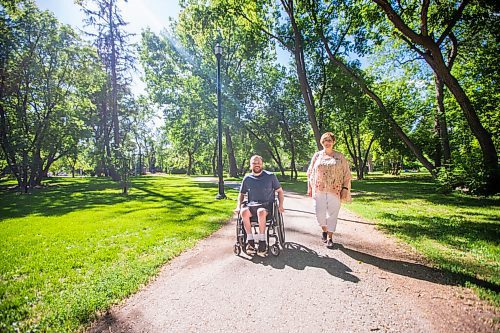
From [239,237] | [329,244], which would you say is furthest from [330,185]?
[239,237]

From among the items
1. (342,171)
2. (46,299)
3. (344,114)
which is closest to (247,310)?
(46,299)

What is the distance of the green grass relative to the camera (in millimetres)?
2627

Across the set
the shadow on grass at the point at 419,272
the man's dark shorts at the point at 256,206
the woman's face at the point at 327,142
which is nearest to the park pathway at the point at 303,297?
the shadow on grass at the point at 419,272

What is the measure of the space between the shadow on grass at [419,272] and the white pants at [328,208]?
55 cm

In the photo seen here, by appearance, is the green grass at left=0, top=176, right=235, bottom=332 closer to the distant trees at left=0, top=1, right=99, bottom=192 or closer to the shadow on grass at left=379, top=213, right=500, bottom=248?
the shadow on grass at left=379, top=213, right=500, bottom=248

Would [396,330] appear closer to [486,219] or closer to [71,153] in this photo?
[486,219]

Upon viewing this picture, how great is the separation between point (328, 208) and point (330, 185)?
43 centimetres

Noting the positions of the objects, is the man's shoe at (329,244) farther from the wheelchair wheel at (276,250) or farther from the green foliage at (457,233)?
the green foliage at (457,233)

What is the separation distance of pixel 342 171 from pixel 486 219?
197 inches

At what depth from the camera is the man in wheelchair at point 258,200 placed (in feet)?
12.6

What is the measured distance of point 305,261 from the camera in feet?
12.1

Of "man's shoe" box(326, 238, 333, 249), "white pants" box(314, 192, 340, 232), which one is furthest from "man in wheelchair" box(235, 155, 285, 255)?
"man's shoe" box(326, 238, 333, 249)

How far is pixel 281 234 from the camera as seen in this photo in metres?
4.24

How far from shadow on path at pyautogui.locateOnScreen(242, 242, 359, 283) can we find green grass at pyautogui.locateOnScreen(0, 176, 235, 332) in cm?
180
